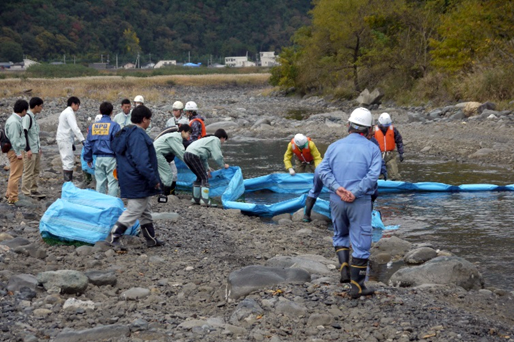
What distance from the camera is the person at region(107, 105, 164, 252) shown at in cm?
787

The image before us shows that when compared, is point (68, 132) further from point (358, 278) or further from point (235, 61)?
point (235, 61)

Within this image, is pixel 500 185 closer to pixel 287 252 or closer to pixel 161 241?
pixel 287 252

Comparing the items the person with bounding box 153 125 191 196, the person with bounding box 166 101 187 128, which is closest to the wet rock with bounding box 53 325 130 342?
the person with bounding box 153 125 191 196

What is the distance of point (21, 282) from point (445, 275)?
4.41 metres

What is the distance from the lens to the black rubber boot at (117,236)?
8.00 meters

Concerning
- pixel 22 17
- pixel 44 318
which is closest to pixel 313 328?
pixel 44 318

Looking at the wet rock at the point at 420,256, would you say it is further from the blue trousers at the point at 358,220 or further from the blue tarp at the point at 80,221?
the blue tarp at the point at 80,221

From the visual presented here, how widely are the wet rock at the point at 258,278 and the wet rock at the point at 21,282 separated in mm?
1930

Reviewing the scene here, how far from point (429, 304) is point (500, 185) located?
877 cm

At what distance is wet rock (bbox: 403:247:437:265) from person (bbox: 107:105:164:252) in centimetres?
336

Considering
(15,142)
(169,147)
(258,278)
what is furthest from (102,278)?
(169,147)

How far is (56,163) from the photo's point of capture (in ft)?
55.9

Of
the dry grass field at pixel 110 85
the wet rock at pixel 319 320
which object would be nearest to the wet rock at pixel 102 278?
the wet rock at pixel 319 320

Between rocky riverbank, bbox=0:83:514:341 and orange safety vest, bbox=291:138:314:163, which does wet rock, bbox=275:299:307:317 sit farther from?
orange safety vest, bbox=291:138:314:163
